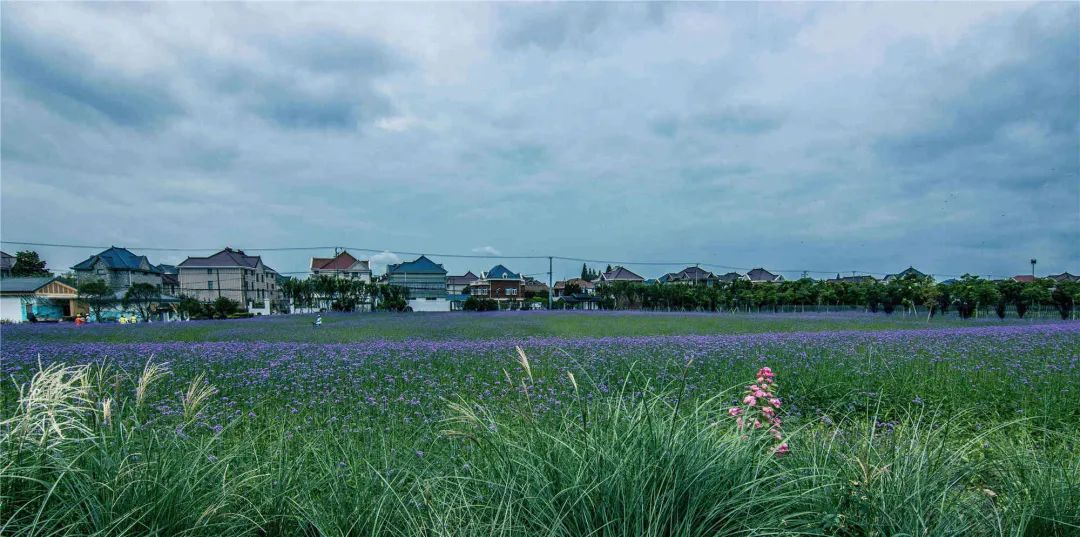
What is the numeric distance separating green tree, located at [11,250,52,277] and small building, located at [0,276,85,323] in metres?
18.8

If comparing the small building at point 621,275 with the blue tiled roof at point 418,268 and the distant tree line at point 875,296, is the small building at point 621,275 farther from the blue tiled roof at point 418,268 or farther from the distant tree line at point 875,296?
the blue tiled roof at point 418,268

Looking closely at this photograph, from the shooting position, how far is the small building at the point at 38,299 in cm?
3909

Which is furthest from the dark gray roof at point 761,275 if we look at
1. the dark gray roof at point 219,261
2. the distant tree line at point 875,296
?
A: the dark gray roof at point 219,261

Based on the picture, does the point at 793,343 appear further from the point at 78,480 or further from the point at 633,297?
the point at 633,297

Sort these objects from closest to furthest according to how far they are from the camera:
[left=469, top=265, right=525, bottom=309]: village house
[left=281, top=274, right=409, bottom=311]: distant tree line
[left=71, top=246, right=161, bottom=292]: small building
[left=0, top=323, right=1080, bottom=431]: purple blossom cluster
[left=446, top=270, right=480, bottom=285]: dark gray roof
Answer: [left=0, top=323, right=1080, bottom=431]: purple blossom cluster → [left=71, top=246, right=161, bottom=292]: small building → [left=281, top=274, right=409, bottom=311]: distant tree line → [left=469, top=265, right=525, bottom=309]: village house → [left=446, top=270, right=480, bottom=285]: dark gray roof

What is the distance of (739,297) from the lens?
4938cm

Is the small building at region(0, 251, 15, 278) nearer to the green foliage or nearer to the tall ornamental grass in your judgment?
the green foliage

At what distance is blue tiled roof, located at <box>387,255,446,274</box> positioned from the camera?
80.2 m

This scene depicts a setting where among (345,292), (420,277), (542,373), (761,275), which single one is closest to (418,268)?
(420,277)

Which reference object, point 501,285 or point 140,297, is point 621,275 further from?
point 140,297

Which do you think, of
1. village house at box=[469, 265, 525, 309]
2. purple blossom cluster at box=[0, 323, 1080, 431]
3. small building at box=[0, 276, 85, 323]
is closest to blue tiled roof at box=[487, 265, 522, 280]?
village house at box=[469, 265, 525, 309]

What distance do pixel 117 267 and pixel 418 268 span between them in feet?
126

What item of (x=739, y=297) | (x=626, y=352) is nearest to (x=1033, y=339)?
(x=626, y=352)

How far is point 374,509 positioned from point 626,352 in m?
7.40
